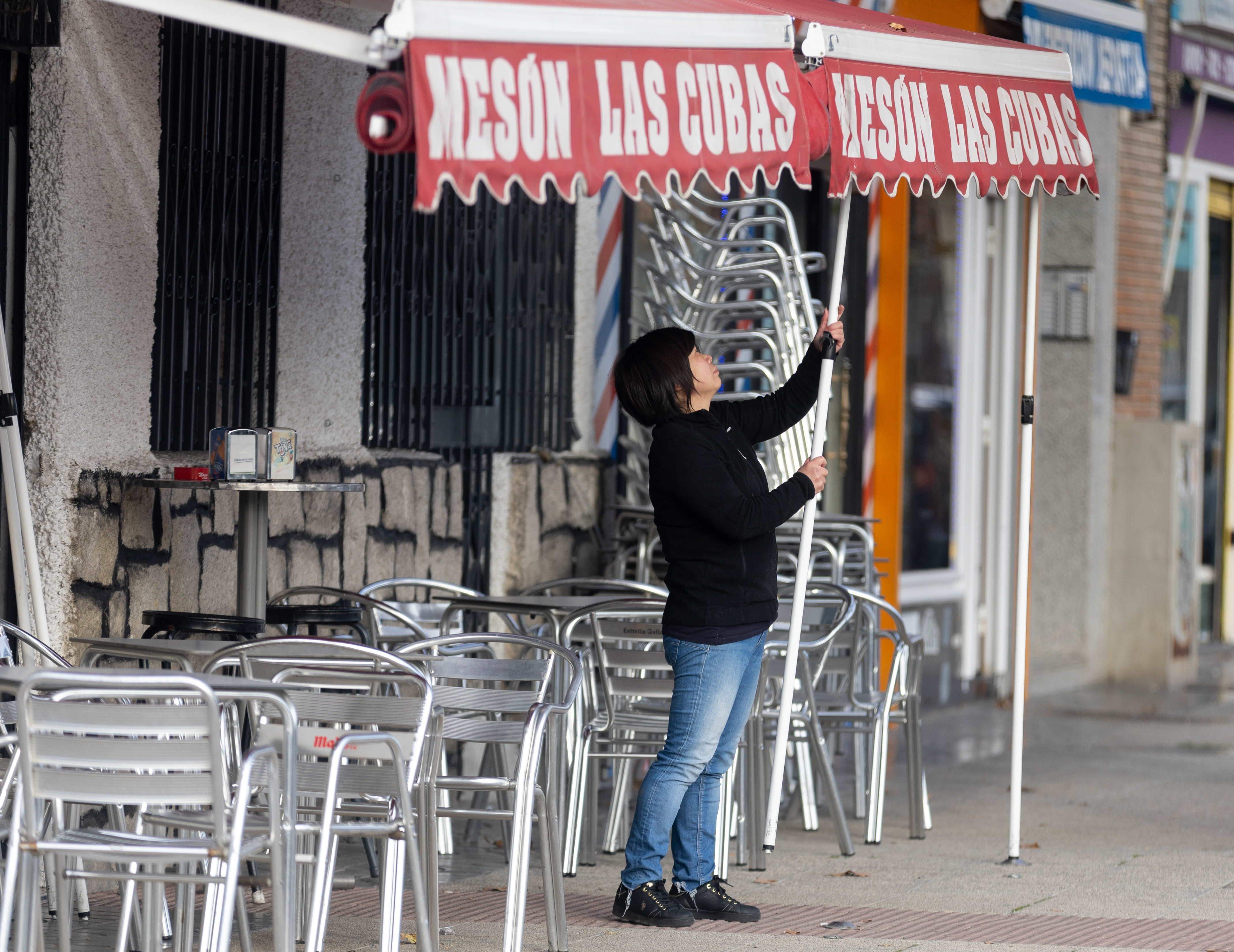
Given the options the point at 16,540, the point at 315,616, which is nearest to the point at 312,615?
Result: the point at 315,616

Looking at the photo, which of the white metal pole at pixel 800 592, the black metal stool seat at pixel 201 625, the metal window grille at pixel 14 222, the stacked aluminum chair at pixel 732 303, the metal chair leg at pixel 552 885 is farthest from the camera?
the stacked aluminum chair at pixel 732 303

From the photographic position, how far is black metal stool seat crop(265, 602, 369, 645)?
5.89m

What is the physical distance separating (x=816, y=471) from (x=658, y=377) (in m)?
0.52

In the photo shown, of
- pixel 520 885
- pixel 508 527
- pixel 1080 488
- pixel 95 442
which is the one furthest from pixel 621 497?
pixel 1080 488

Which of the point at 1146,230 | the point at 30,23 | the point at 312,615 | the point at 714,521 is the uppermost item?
the point at 1146,230

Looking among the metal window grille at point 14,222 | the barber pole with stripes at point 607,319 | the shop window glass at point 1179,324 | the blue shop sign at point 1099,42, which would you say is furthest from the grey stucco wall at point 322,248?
the shop window glass at point 1179,324

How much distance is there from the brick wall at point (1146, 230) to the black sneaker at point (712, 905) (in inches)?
303

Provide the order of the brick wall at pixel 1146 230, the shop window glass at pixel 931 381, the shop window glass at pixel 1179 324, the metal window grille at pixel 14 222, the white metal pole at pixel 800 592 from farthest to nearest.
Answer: the shop window glass at pixel 1179 324 → the brick wall at pixel 1146 230 → the shop window glass at pixel 931 381 → the metal window grille at pixel 14 222 → the white metal pole at pixel 800 592

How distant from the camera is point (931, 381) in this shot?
35.8 feet

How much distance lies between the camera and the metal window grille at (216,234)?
6.26 meters

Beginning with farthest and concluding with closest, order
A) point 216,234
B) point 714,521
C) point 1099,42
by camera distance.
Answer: point 1099,42
point 216,234
point 714,521

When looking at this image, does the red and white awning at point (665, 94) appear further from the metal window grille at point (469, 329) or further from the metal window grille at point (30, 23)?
the metal window grille at point (469, 329)

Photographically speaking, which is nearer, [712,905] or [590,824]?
[712,905]

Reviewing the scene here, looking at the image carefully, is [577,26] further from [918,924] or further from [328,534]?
[328,534]
